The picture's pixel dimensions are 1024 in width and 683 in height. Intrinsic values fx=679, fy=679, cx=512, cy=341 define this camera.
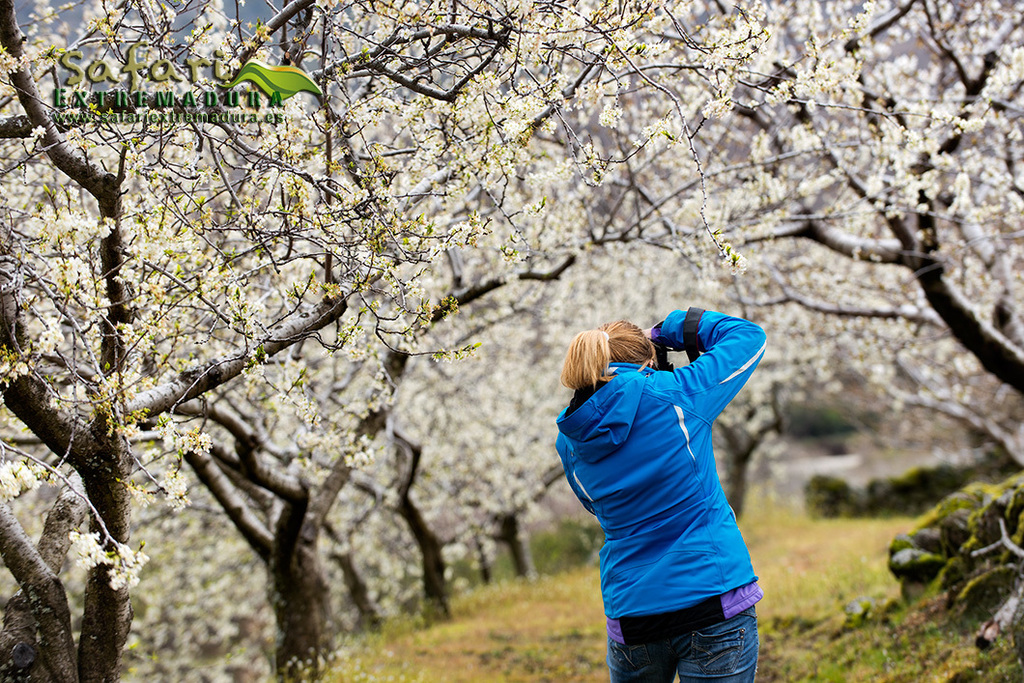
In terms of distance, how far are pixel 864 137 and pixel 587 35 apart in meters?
3.59

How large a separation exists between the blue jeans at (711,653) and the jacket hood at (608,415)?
65 cm

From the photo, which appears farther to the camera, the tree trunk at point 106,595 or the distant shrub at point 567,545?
the distant shrub at point 567,545

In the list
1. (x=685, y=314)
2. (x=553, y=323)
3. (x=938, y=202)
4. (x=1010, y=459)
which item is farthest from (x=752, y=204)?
(x=1010, y=459)

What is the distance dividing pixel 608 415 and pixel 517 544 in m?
10.8

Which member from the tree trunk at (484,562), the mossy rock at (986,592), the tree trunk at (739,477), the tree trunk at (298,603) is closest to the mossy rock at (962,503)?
the mossy rock at (986,592)

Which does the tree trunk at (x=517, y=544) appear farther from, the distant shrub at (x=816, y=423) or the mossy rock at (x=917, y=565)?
the distant shrub at (x=816, y=423)

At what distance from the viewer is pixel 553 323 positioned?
10.5 metres

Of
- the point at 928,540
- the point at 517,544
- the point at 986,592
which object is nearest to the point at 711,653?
the point at 986,592

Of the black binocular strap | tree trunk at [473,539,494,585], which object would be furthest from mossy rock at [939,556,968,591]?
tree trunk at [473,539,494,585]

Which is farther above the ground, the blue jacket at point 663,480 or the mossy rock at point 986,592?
the blue jacket at point 663,480

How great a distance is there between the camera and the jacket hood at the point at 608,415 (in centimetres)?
229

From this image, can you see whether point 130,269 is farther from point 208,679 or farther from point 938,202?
point 208,679

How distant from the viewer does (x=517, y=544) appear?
492 inches

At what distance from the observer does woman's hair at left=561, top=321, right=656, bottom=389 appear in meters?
2.39
